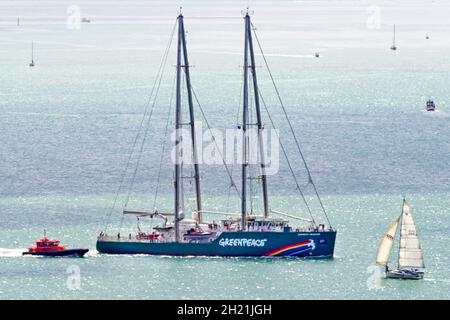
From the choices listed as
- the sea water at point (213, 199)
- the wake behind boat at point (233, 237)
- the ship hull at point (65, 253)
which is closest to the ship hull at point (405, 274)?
the sea water at point (213, 199)

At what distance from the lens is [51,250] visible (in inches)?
3981

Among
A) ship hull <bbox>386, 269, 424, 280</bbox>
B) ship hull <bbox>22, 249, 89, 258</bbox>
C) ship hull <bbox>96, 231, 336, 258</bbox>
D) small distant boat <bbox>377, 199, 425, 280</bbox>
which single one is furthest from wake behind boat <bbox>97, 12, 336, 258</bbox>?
ship hull <bbox>386, 269, 424, 280</bbox>

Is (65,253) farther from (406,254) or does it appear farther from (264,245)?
(406,254)

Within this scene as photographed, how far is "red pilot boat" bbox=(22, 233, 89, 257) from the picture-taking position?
101 meters

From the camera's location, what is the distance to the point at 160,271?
9700cm

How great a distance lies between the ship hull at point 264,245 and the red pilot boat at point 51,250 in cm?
182

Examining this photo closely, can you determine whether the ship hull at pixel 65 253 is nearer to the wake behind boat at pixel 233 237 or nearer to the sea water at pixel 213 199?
the sea water at pixel 213 199

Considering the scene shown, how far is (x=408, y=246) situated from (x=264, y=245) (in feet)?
32.9

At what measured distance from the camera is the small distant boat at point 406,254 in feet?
313

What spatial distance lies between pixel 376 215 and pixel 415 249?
20.4m

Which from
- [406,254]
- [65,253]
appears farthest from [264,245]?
[65,253]
